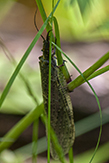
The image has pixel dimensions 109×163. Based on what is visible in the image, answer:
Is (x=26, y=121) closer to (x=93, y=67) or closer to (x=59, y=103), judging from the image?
(x=59, y=103)

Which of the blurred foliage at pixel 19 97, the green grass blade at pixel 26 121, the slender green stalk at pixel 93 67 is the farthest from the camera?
the blurred foliage at pixel 19 97

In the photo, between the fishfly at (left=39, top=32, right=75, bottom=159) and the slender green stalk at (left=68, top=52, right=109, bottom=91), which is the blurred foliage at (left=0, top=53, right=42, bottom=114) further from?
the slender green stalk at (left=68, top=52, right=109, bottom=91)

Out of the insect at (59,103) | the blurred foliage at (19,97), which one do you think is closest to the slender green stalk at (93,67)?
the insect at (59,103)

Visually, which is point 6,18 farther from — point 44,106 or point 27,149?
point 44,106

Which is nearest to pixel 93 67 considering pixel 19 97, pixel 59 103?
pixel 59 103

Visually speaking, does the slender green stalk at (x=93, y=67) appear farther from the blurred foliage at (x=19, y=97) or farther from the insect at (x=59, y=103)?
the blurred foliage at (x=19, y=97)

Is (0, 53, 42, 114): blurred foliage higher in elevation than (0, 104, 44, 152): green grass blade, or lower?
higher

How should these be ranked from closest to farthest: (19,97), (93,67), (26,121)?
(93,67) < (26,121) < (19,97)

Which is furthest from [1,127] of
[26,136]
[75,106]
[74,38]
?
[74,38]

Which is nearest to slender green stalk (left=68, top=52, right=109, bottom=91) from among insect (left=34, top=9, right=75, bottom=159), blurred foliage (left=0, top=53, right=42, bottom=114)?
insect (left=34, top=9, right=75, bottom=159)
